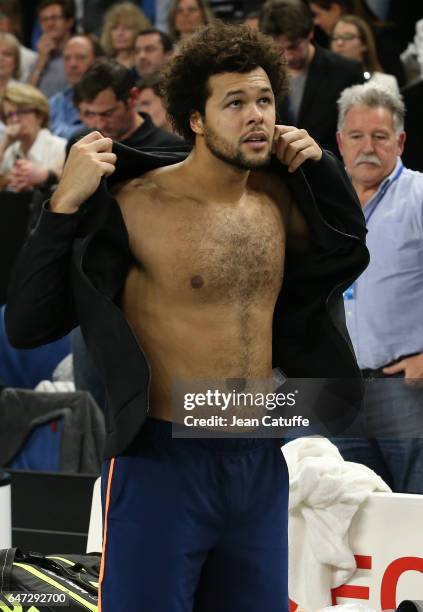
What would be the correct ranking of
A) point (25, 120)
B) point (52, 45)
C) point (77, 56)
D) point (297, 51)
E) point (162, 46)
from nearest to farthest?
point (297, 51)
point (25, 120)
point (162, 46)
point (77, 56)
point (52, 45)

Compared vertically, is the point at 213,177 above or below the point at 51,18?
below

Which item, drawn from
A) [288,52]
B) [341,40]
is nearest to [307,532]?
[288,52]

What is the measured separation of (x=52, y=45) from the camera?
8.50 meters

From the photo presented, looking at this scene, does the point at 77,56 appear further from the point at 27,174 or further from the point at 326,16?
the point at 326,16

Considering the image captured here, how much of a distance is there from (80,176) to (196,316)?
1.37 feet

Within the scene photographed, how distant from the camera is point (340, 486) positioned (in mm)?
3904

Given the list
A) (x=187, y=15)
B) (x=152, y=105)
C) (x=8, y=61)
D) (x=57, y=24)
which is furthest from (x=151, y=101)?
(x=57, y=24)

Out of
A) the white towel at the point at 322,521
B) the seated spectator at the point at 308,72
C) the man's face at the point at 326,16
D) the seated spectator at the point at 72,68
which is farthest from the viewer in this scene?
the seated spectator at the point at 72,68

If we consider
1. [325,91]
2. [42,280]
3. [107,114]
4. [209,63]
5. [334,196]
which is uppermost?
[325,91]

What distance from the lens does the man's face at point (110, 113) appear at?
5.70 meters

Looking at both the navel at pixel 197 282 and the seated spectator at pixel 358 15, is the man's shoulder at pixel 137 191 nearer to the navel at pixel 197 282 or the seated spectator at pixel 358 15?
the navel at pixel 197 282

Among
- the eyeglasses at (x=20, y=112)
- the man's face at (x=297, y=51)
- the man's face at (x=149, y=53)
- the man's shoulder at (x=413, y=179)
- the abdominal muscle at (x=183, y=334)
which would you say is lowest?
the abdominal muscle at (x=183, y=334)

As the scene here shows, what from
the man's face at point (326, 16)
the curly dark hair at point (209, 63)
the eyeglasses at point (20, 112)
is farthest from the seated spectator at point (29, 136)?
the curly dark hair at point (209, 63)

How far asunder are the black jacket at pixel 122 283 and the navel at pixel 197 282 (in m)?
0.16
